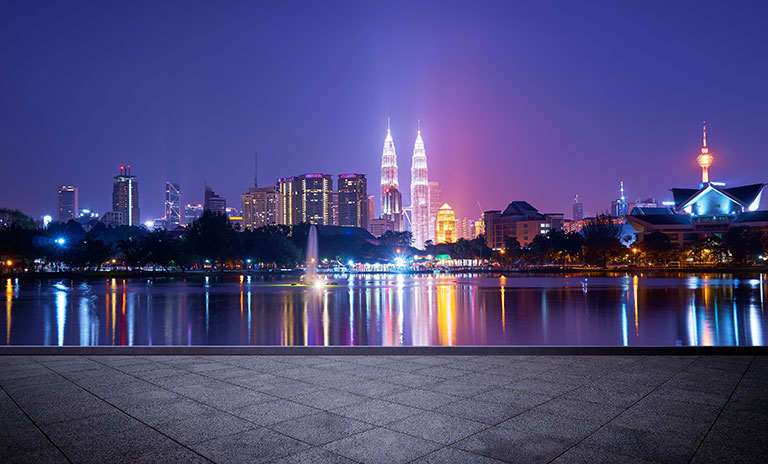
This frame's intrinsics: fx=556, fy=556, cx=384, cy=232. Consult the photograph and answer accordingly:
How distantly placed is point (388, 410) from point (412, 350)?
12.5 feet

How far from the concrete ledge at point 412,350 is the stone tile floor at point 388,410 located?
38cm

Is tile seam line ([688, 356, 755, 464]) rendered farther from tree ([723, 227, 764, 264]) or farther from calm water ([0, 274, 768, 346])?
tree ([723, 227, 764, 264])

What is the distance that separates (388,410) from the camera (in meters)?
6.86

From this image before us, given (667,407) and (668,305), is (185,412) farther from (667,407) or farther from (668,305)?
(668,305)

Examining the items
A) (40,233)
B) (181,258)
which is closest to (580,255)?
(181,258)

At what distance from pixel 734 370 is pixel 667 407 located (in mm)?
2869

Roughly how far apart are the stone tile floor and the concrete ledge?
0.38 meters

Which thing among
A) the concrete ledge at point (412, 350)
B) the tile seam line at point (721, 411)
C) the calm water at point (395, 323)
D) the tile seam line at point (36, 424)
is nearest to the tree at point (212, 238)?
the calm water at point (395, 323)

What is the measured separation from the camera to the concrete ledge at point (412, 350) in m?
10.3

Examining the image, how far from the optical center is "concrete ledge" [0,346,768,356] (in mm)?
10289

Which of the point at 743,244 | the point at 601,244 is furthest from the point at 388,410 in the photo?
the point at 601,244

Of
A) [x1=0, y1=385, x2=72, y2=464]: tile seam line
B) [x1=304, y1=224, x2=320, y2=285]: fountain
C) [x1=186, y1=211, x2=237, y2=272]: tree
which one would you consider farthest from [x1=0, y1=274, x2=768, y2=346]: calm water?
[x1=186, y1=211, x2=237, y2=272]: tree

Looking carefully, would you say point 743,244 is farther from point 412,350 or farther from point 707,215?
point 412,350

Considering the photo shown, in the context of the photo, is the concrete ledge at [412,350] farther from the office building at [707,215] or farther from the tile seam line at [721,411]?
the office building at [707,215]
